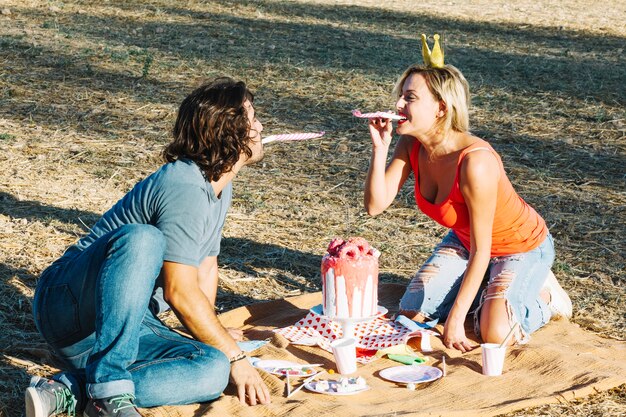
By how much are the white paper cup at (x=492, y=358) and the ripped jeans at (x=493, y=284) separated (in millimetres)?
392

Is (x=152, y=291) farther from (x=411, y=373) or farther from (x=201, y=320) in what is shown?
(x=411, y=373)

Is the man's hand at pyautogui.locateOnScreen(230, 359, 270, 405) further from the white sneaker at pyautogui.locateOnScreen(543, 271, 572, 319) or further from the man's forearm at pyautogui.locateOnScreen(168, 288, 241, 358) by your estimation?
the white sneaker at pyautogui.locateOnScreen(543, 271, 572, 319)

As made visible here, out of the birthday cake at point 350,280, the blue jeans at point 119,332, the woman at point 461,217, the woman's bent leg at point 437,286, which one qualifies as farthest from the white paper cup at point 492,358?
the blue jeans at point 119,332

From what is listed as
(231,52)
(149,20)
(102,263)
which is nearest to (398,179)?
(102,263)

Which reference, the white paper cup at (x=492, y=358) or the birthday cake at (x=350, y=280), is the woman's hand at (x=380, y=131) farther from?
the white paper cup at (x=492, y=358)

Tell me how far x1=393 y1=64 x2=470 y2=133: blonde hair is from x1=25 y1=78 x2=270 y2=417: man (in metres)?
1.00

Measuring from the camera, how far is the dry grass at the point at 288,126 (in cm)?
525

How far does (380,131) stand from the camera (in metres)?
4.43

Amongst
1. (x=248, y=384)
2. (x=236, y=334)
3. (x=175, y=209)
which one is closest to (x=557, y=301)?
(x=236, y=334)

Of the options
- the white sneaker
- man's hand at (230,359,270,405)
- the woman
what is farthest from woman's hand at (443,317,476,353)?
man's hand at (230,359,270,405)

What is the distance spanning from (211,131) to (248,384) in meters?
0.96

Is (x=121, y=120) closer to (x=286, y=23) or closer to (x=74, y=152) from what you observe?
(x=74, y=152)

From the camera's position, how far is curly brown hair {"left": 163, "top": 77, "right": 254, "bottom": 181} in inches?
140

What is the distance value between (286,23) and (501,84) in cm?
410
